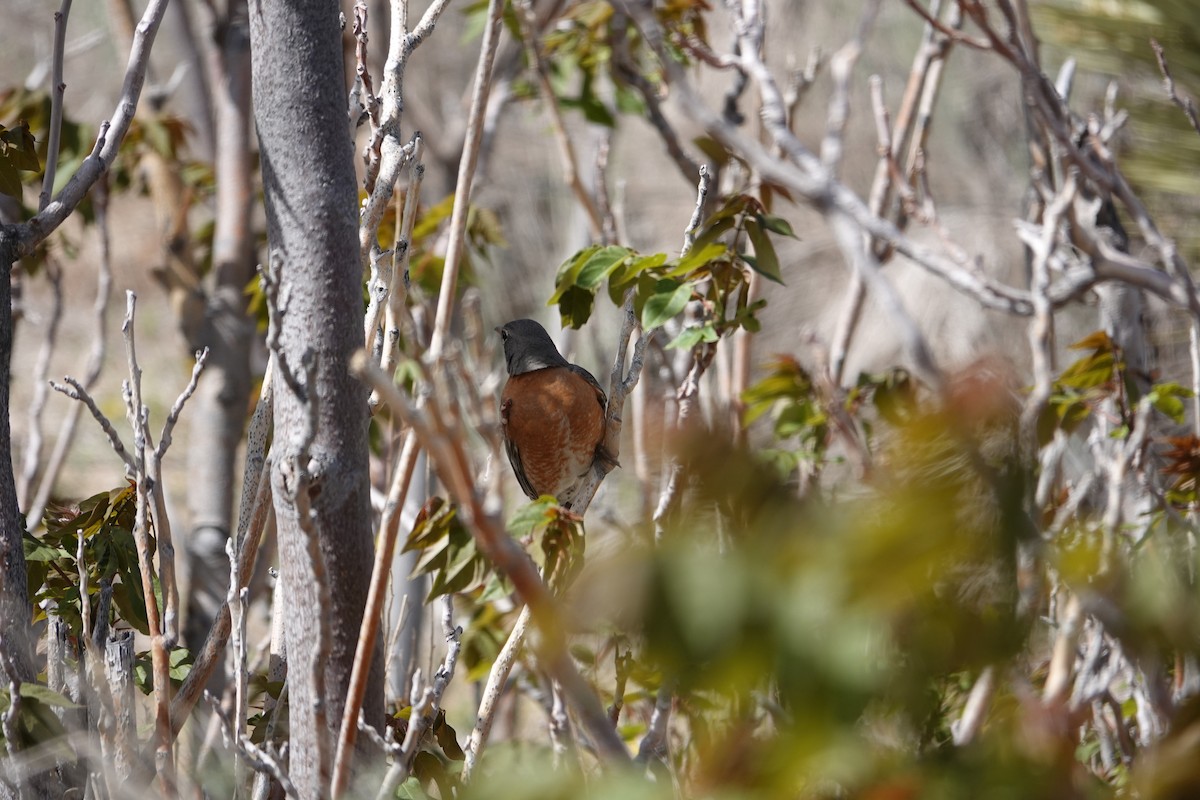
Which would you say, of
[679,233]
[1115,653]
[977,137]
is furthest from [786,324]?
[1115,653]

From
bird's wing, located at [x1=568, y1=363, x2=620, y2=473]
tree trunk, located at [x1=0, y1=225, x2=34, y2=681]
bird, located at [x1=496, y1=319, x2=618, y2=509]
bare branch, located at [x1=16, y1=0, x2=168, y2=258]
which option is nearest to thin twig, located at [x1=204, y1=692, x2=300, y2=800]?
tree trunk, located at [x1=0, y1=225, x2=34, y2=681]

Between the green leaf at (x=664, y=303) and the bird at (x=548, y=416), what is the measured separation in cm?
112

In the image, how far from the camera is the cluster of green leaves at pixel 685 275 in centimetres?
178

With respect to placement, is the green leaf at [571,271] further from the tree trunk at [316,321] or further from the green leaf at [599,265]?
the tree trunk at [316,321]

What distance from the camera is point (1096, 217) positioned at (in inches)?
107

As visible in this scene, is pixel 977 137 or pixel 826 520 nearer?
pixel 826 520

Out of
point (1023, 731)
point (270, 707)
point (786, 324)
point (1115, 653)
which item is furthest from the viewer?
point (786, 324)

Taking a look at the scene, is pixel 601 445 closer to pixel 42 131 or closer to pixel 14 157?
Answer: pixel 14 157

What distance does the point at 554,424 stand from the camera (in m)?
3.05

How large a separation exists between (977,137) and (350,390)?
7383 millimetres

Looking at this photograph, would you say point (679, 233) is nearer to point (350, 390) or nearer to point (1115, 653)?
point (1115, 653)

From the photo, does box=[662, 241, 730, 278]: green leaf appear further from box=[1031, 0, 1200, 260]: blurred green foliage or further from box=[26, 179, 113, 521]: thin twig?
box=[1031, 0, 1200, 260]: blurred green foliage

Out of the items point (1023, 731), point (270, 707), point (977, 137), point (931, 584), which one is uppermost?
point (977, 137)

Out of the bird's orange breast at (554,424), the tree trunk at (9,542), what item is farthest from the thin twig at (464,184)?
the bird's orange breast at (554,424)
